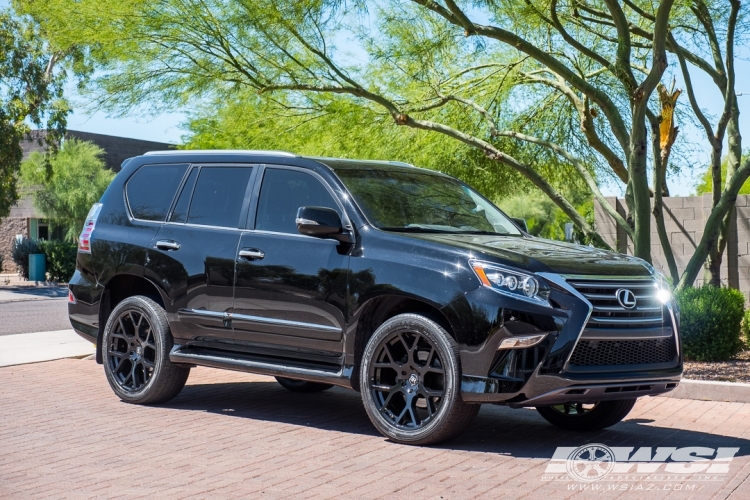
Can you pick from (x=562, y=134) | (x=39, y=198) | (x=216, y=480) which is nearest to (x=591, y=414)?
(x=216, y=480)

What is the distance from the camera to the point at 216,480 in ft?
19.7

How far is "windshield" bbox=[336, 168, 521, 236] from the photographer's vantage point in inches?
305

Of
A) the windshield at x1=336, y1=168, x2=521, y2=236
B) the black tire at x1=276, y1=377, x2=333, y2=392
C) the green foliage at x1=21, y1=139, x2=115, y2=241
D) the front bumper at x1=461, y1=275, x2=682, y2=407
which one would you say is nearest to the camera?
the front bumper at x1=461, y1=275, x2=682, y2=407

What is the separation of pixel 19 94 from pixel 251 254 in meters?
29.9

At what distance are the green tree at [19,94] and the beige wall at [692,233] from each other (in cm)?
2192

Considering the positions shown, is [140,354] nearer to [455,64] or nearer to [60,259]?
[455,64]

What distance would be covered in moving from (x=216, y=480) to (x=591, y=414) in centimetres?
316

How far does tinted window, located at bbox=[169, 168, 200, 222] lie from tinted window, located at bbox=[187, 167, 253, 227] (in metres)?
0.05

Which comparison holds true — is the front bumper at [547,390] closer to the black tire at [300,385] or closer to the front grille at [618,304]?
the front grille at [618,304]

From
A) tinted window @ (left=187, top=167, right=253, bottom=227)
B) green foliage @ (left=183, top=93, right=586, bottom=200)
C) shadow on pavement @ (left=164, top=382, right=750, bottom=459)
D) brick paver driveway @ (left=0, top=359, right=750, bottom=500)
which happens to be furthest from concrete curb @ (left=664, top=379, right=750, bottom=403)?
green foliage @ (left=183, top=93, right=586, bottom=200)

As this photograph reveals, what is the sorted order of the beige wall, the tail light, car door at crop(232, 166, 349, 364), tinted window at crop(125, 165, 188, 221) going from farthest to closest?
the beige wall → the tail light → tinted window at crop(125, 165, 188, 221) → car door at crop(232, 166, 349, 364)

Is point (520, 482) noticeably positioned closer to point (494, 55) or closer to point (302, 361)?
point (302, 361)

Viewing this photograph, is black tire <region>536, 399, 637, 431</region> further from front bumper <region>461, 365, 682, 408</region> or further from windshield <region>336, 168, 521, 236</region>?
windshield <region>336, 168, 521, 236</region>

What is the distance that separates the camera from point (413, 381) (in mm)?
7035
